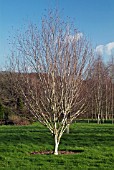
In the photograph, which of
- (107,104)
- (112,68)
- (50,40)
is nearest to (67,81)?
(50,40)

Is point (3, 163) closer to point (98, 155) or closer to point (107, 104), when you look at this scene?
point (98, 155)

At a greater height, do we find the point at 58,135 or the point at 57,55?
the point at 57,55

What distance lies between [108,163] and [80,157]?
105 cm

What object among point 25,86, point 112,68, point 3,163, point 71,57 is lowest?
point 3,163

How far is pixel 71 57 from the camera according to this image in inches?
391

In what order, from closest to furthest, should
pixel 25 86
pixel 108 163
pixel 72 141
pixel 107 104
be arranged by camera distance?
pixel 108 163, pixel 25 86, pixel 72 141, pixel 107 104

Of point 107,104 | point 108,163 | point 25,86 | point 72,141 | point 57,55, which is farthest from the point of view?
point 107,104

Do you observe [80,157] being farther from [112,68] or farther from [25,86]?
[112,68]

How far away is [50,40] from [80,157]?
12.4ft

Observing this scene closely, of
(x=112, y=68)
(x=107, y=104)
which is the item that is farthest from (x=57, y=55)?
(x=112, y=68)

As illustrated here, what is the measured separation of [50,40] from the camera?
9844 millimetres

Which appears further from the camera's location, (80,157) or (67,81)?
(67,81)

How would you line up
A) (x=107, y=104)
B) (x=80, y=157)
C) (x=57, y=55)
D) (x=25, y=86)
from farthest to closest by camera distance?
(x=107, y=104) → (x=25, y=86) → (x=57, y=55) → (x=80, y=157)

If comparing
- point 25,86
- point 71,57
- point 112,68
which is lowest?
point 25,86
